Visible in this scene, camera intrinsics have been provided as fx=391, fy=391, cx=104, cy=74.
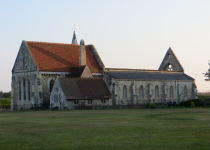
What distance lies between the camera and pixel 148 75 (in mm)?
77250

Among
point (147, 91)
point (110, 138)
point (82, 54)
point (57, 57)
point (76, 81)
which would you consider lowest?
point (110, 138)

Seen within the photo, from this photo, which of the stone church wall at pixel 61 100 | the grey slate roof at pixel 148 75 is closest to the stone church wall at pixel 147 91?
the grey slate roof at pixel 148 75

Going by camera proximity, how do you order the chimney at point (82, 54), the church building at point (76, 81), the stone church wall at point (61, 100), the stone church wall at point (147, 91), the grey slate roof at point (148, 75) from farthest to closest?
1. the chimney at point (82, 54)
2. the grey slate roof at point (148, 75)
3. the stone church wall at point (147, 91)
4. the church building at point (76, 81)
5. the stone church wall at point (61, 100)

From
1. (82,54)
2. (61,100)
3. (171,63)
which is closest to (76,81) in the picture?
(61,100)

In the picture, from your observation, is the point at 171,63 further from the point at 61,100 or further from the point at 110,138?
the point at 110,138

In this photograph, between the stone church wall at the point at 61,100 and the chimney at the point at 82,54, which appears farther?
the chimney at the point at 82,54

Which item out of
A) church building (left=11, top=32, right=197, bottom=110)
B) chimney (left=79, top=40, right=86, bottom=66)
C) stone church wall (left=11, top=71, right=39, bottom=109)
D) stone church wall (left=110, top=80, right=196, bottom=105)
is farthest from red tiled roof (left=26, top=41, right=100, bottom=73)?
stone church wall (left=110, top=80, right=196, bottom=105)

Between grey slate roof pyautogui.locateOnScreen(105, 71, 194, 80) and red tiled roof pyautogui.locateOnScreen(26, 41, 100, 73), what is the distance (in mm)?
4163

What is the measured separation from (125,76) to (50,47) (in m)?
15.0

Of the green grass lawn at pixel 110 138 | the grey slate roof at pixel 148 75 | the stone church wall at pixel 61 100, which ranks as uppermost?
the grey slate roof at pixel 148 75

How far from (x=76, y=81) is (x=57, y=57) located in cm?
933

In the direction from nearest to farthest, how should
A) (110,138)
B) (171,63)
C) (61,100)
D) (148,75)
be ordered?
(110,138), (61,100), (148,75), (171,63)

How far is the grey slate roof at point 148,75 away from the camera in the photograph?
237 ft

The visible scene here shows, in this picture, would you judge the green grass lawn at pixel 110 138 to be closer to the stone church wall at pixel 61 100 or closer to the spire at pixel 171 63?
the stone church wall at pixel 61 100
